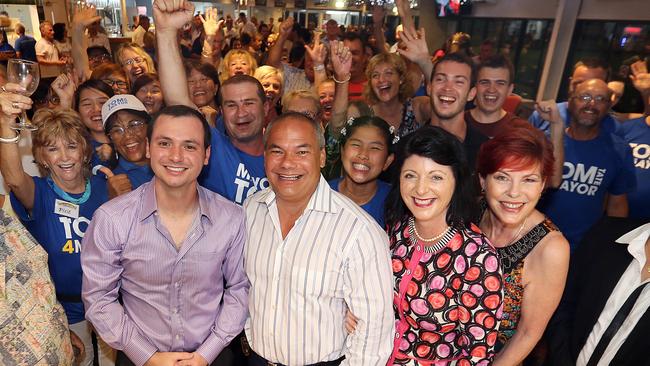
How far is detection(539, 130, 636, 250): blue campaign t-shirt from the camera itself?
294 cm

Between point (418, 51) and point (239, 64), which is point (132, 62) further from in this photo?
point (418, 51)

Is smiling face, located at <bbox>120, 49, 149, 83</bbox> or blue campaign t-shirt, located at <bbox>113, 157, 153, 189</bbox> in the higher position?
smiling face, located at <bbox>120, 49, 149, 83</bbox>

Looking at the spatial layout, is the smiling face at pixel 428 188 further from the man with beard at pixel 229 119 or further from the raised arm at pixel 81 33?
the raised arm at pixel 81 33

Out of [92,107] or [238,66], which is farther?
[238,66]

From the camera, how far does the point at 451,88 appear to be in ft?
9.16

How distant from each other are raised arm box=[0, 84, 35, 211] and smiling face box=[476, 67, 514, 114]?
2.82 metres

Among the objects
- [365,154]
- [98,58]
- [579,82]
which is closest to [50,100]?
[98,58]

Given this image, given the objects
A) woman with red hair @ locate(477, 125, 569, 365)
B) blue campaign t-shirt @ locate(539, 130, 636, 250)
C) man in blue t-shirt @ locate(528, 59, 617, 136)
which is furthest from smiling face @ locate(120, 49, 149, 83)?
blue campaign t-shirt @ locate(539, 130, 636, 250)

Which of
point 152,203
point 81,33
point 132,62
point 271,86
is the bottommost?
point 152,203

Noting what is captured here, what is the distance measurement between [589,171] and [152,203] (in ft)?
9.25

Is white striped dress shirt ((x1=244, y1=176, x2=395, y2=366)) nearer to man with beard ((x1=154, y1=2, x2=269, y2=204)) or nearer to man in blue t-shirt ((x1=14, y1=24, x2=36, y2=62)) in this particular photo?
man with beard ((x1=154, y1=2, x2=269, y2=204))

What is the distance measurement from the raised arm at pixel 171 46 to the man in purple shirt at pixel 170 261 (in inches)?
15.5

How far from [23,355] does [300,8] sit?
16.3 meters

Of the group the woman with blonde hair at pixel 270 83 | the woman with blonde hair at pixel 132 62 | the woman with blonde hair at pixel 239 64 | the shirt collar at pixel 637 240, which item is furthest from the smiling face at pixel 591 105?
the woman with blonde hair at pixel 132 62
